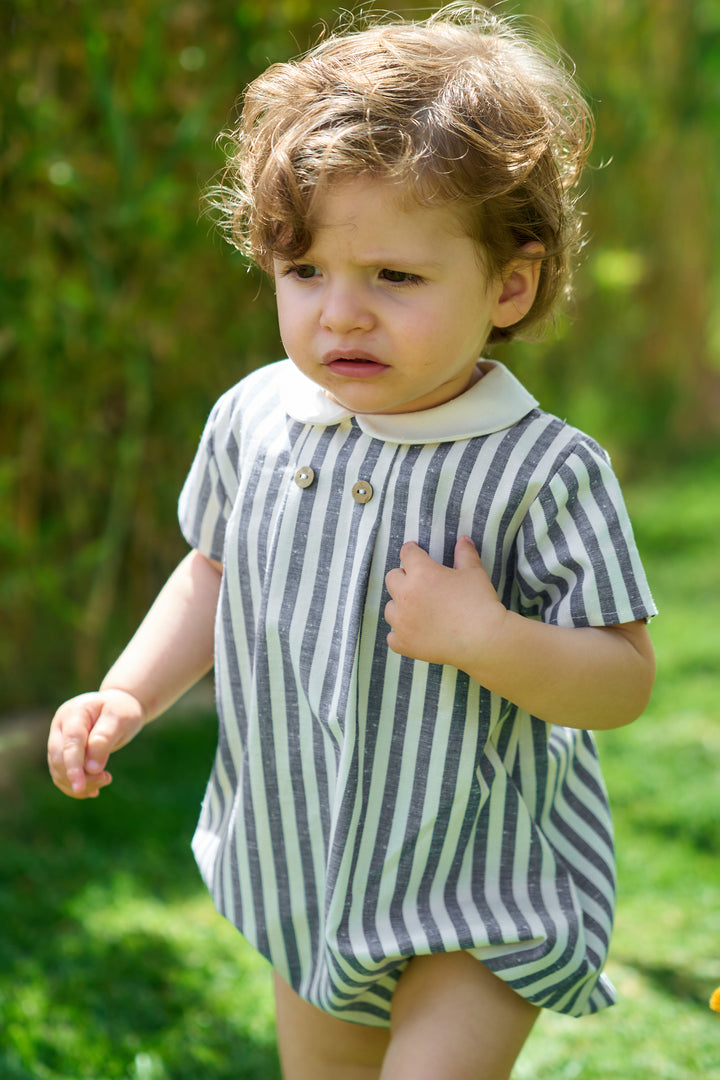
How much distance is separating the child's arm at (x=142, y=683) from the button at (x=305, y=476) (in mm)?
266

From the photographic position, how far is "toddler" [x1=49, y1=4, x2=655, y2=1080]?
1144mm

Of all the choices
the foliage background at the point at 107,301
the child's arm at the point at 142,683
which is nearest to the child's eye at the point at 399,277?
the child's arm at the point at 142,683

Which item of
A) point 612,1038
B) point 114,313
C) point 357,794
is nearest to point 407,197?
point 357,794

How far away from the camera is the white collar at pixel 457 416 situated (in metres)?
1.21

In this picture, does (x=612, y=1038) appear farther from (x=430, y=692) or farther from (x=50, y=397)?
(x=50, y=397)

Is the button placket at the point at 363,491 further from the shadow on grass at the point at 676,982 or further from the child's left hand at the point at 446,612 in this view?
the shadow on grass at the point at 676,982

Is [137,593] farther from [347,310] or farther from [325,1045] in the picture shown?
[347,310]

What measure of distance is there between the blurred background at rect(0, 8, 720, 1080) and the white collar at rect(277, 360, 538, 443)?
0.84m

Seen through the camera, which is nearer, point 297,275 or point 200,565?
point 297,275

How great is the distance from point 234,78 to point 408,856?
2.28 metres

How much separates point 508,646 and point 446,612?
69 millimetres

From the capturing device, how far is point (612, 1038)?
6.47ft

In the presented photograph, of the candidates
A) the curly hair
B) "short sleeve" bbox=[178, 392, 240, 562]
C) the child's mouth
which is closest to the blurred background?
"short sleeve" bbox=[178, 392, 240, 562]

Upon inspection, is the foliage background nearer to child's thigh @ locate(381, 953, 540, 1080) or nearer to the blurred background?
the blurred background
